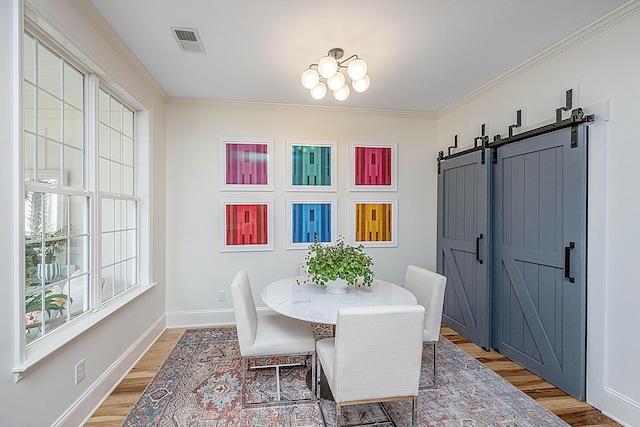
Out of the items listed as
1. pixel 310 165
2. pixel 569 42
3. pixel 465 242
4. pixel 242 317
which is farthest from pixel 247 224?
pixel 569 42

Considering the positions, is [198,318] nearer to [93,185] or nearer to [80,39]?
[93,185]

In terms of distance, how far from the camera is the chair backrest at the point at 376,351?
1597 millimetres

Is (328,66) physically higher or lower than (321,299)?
higher

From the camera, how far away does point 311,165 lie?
382 centimetres

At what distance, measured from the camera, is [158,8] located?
201 centimetres

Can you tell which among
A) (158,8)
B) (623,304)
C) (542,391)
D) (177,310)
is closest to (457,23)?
(158,8)

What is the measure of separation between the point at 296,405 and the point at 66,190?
2.00m

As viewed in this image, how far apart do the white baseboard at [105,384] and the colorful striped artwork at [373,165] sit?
280cm

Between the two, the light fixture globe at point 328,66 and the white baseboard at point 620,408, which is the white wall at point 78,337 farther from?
the white baseboard at point 620,408

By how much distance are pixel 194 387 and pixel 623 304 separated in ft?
9.68

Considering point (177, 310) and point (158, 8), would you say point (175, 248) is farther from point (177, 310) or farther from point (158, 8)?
point (158, 8)

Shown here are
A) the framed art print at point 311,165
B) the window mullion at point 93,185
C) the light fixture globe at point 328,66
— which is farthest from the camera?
the framed art print at point 311,165

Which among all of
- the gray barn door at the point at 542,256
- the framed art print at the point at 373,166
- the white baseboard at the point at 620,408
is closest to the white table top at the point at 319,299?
the gray barn door at the point at 542,256

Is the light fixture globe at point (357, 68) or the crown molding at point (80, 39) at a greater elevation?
the crown molding at point (80, 39)
